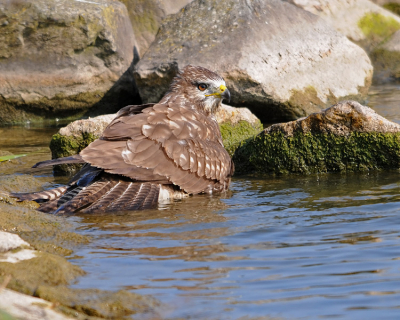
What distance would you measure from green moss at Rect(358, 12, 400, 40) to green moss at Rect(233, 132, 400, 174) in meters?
10.3

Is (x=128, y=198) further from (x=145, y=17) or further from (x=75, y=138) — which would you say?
(x=145, y=17)

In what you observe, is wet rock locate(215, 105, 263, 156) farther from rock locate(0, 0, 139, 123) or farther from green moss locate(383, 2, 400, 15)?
green moss locate(383, 2, 400, 15)

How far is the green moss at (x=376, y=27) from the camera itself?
1683 cm

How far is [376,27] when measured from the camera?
55.4 ft

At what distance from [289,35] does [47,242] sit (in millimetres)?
8023

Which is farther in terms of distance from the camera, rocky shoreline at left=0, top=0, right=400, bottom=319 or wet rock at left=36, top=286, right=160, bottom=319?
rocky shoreline at left=0, top=0, right=400, bottom=319

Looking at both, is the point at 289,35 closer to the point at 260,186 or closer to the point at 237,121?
the point at 237,121

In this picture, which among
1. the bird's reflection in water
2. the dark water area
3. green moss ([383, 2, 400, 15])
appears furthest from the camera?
green moss ([383, 2, 400, 15])

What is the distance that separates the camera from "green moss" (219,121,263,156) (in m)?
8.46

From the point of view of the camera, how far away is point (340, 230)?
16.1 feet

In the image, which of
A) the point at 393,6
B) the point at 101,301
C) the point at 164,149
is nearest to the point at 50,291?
the point at 101,301

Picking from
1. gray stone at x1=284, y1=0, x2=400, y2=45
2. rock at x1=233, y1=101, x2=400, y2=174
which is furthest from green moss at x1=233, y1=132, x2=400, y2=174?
gray stone at x1=284, y1=0, x2=400, y2=45

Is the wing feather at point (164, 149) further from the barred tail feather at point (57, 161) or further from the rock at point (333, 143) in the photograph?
the rock at point (333, 143)

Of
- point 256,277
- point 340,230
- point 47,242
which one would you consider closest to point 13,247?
point 47,242
